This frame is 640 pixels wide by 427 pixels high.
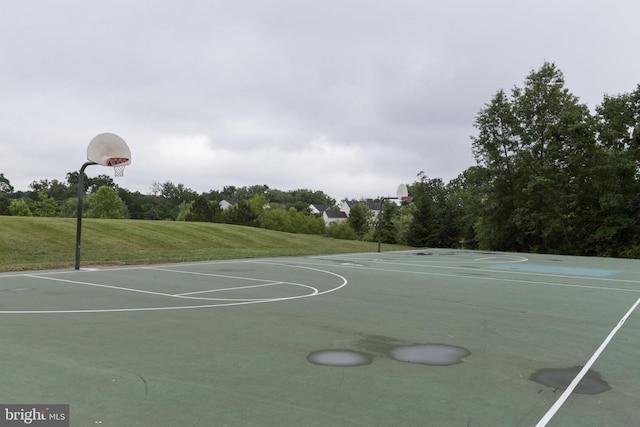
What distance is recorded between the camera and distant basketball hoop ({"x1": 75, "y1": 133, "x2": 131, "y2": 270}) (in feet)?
48.5

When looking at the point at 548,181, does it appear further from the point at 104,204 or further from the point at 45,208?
the point at 45,208

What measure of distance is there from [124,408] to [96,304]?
5654 millimetres

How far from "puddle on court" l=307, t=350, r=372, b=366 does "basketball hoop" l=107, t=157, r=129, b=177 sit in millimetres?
11929

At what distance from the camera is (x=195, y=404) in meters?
3.88

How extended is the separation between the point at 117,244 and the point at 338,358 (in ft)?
67.2

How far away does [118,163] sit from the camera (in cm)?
1520

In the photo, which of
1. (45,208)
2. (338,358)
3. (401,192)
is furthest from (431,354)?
(45,208)

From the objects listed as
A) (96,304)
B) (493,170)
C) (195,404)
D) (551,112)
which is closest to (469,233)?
(493,170)

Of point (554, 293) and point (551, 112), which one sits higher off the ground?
point (551, 112)

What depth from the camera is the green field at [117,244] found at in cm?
1791

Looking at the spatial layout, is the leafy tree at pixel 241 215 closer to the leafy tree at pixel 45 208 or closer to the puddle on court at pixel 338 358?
the leafy tree at pixel 45 208

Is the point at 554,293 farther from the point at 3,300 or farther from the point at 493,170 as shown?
the point at 493,170

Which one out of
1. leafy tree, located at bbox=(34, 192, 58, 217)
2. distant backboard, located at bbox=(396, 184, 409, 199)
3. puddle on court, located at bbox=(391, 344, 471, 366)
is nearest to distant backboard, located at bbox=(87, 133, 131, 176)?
puddle on court, located at bbox=(391, 344, 471, 366)

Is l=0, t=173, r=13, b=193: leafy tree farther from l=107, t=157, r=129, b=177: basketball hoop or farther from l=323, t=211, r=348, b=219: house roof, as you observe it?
l=107, t=157, r=129, b=177: basketball hoop
